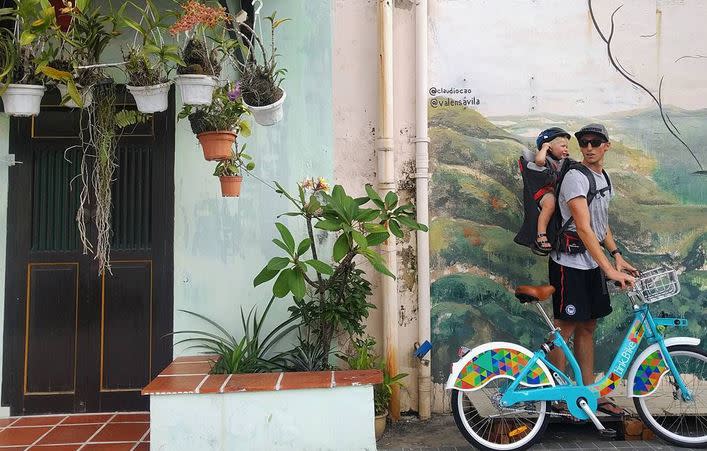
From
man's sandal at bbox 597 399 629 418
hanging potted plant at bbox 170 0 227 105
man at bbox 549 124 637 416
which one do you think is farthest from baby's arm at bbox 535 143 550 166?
hanging potted plant at bbox 170 0 227 105

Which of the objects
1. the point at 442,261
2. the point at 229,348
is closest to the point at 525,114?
the point at 442,261

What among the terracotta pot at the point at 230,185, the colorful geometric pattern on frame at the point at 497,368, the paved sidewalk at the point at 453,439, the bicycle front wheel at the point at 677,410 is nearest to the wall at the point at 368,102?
the paved sidewalk at the point at 453,439

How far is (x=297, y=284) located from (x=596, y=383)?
6.97 ft

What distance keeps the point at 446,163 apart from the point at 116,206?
8.77 feet

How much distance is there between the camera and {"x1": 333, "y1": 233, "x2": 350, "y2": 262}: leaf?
423cm

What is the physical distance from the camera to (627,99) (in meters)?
5.32

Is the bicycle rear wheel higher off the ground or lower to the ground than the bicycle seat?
lower

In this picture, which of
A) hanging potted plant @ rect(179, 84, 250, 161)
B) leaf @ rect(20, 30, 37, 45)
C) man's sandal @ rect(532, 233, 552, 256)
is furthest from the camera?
man's sandal @ rect(532, 233, 552, 256)

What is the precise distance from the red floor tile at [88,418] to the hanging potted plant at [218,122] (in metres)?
2.19

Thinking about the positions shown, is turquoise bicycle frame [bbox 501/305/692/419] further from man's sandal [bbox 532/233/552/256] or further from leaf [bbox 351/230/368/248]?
leaf [bbox 351/230/368/248]

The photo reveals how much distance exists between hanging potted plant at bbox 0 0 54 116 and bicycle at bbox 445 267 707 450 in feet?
10.6

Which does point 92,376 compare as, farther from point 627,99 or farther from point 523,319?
point 627,99

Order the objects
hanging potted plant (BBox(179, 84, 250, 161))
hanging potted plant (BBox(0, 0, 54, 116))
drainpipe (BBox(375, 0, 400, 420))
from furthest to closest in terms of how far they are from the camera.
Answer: drainpipe (BBox(375, 0, 400, 420)) < hanging potted plant (BBox(179, 84, 250, 161)) < hanging potted plant (BBox(0, 0, 54, 116))

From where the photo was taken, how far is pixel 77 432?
4.64 meters
